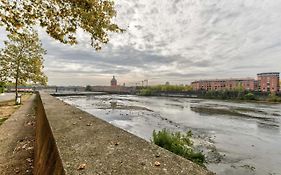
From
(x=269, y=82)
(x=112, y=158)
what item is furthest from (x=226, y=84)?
(x=112, y=158)

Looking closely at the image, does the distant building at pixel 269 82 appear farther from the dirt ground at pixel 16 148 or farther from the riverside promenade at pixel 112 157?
the riverside promenade at pixel 112 157

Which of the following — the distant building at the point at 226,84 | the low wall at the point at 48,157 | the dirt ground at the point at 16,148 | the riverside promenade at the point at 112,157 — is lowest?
the dirt ground at the point at 16,148

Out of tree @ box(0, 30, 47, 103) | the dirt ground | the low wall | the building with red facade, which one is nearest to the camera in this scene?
the low wall

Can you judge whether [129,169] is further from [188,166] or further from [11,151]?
[11,151]

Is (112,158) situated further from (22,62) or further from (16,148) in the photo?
(22,62)

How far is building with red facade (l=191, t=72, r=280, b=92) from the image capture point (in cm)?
13268

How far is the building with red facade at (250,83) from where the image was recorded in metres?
133

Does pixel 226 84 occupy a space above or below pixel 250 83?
below

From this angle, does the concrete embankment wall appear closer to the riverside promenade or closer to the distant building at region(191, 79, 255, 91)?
the riverside promenade

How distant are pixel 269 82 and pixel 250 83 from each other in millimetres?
23877

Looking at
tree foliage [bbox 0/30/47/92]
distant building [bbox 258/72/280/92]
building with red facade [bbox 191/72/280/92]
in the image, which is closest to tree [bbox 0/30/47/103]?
tree foliage [bbox 0/30/47/92]

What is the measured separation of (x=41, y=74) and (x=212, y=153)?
2548 cm

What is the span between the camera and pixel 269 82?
445 feet

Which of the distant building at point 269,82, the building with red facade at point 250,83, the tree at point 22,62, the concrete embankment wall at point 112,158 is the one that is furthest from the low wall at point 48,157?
the distant building at point 269,82
